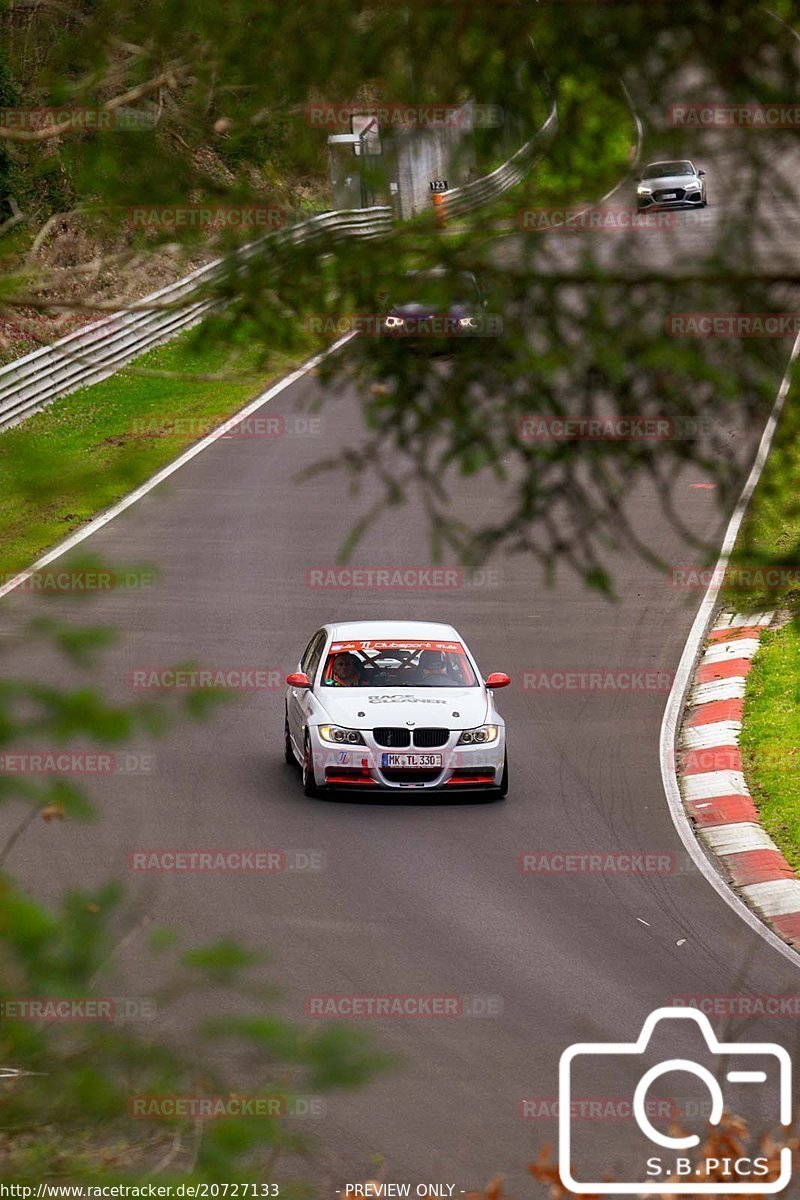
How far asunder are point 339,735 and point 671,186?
9.28 meters

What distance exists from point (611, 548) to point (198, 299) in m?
1.74

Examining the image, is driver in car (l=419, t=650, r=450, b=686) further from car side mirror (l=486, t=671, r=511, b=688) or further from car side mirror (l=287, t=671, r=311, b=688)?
car side mirror (l=287, t=671, r=311, b=688)

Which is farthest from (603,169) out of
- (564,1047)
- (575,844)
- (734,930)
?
(575,844)

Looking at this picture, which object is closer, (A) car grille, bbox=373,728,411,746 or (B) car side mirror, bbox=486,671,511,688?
(A) car grille, bbox=373,728,411,746

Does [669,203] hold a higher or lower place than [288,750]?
higher

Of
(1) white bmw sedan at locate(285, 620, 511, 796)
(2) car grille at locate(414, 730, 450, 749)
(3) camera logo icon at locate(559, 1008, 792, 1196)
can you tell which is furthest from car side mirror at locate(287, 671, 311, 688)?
(3) camera logo icon at locate(559, 1008, 792, 1196)

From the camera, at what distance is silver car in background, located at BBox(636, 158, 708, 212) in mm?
5508

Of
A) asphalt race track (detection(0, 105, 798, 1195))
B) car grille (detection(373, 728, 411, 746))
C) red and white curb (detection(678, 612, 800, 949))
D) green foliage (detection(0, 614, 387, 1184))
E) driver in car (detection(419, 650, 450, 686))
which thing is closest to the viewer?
green foliage (detection(0, 614, 387, 1184))

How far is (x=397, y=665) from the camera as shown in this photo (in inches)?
629

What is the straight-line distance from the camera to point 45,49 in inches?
209

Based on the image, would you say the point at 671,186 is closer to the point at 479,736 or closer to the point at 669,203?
the point at 669,203

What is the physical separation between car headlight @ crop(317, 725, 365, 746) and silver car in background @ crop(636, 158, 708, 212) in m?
9.08

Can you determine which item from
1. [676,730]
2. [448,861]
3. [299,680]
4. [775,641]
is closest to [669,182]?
[448,861]

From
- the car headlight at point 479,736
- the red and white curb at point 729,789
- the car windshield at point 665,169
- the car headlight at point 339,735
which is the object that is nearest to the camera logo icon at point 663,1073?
the red and white curb at point 729,789
